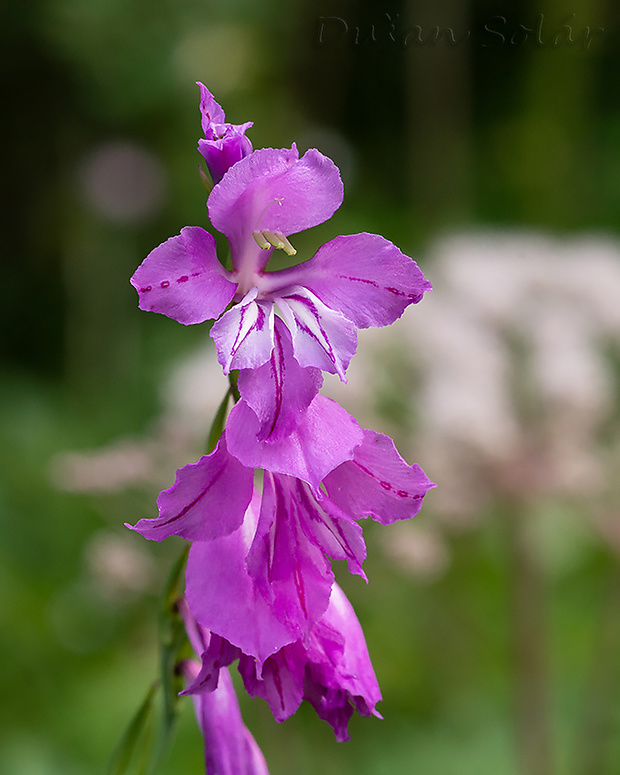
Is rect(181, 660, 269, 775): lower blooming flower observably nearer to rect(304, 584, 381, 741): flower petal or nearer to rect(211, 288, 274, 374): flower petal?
rect(304, 584, 381, 741): flower petal

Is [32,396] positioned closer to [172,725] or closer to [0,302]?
[0,302]

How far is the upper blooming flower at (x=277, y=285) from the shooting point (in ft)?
1.93

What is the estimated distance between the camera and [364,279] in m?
0.63

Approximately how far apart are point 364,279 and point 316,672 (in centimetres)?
28

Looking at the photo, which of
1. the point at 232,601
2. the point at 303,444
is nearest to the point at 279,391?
the point at 303,444

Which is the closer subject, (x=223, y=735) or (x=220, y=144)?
(x=220, y=144)

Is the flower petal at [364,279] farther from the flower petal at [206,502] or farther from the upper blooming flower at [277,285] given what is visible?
the flower petal at [206,502]

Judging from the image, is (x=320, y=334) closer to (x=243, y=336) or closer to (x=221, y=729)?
(x=243, y=336)

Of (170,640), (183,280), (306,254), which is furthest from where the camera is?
(306,254)

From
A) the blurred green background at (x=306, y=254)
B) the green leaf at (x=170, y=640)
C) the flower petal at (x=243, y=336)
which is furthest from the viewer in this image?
the blurred green background at (x=306, y=254)

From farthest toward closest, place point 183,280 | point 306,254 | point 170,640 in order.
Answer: point 306,254, point 170,640, point 183,280

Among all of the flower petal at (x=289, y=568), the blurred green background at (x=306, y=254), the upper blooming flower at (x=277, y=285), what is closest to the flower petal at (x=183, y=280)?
the upper blooming flower at (x=277, y=285)

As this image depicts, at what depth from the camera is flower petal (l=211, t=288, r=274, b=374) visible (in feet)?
1.87

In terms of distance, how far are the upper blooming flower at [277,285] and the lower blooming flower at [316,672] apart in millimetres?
163
